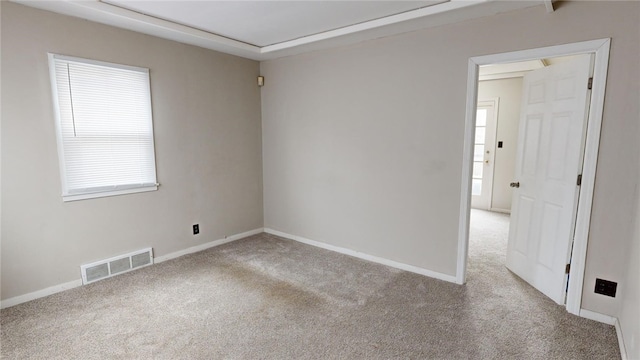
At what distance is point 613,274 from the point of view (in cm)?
233

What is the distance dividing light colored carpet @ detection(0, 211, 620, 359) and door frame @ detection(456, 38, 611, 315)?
0.36 meters

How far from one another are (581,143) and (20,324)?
14.6ft

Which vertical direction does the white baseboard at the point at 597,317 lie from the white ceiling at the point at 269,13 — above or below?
below

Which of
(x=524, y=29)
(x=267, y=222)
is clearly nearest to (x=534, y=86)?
(x=524, y=29)

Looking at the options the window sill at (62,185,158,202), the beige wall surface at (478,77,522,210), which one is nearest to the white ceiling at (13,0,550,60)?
the window sill at (62,185,158,202)

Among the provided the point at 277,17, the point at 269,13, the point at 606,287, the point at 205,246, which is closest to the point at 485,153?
the point at 606,287

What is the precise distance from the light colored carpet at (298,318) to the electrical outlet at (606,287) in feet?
0.80

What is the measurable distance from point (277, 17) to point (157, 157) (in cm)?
196

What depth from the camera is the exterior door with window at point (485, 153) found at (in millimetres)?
5840

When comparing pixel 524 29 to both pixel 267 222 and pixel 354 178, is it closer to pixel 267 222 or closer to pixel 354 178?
pixel 354 178

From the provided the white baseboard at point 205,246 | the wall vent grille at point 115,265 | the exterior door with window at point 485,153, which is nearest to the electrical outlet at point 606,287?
the exterior door with window at point 485,153

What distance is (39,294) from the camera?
277 centimetres

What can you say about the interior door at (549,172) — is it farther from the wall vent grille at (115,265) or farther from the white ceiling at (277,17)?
the wall vent grille at (115,265)

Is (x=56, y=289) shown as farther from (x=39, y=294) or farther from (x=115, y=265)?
(x=115, y=265)
